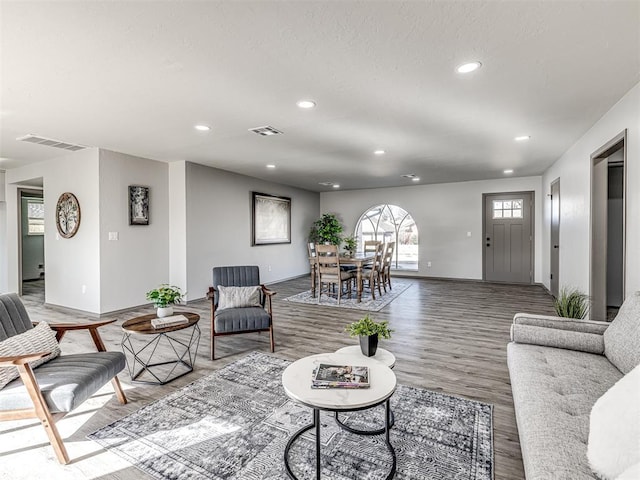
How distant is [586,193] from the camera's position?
12.7 feet

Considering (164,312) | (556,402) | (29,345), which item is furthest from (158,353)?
(556,402)

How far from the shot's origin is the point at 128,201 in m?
5.14

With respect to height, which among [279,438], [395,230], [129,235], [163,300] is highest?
[395,230]

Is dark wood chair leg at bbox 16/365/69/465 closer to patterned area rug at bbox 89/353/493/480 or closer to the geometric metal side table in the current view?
patterned area rug at bbox 89/353/493/480

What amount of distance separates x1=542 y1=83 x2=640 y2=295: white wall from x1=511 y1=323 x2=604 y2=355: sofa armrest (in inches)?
34.0

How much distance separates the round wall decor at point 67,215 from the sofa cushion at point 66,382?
360cm

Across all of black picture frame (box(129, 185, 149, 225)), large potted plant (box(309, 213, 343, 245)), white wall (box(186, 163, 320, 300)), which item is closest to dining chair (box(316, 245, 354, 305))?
white wall (box(186, 163, 320, 300))

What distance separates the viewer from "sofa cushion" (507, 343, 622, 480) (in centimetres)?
119

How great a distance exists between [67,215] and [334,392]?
5.46 meters

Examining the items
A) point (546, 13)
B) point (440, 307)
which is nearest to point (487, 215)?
point (440, 307)

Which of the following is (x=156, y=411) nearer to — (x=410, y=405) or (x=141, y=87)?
(x=410, y=405)

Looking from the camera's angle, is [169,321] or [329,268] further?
[329,268]

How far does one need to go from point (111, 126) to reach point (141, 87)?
133 centimetres

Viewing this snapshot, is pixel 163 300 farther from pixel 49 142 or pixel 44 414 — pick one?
pixel 49 142
